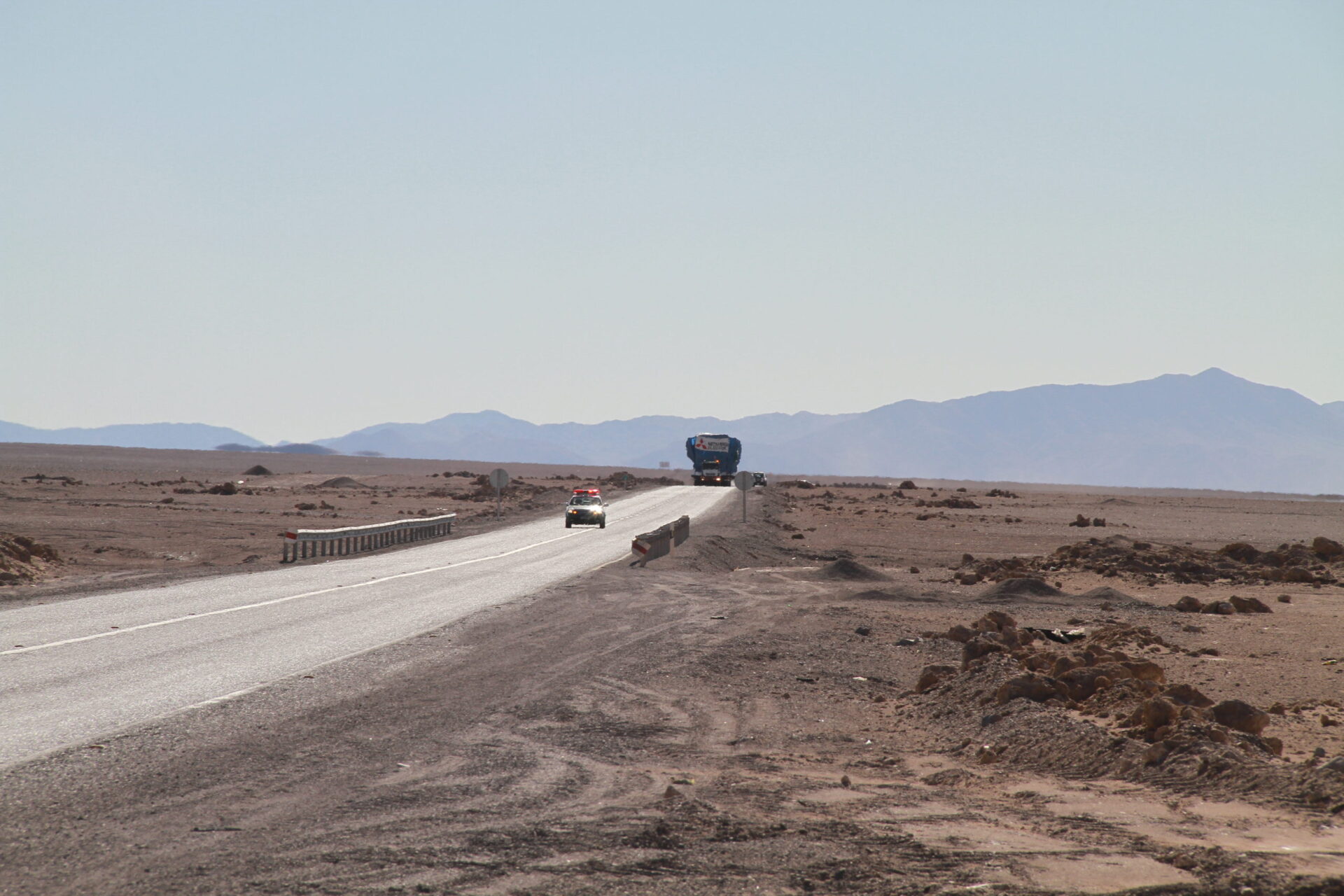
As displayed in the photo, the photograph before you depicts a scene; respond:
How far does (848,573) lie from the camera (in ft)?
95.7

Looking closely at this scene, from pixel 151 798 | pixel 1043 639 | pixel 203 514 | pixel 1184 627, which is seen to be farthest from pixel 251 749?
pixel 203 514

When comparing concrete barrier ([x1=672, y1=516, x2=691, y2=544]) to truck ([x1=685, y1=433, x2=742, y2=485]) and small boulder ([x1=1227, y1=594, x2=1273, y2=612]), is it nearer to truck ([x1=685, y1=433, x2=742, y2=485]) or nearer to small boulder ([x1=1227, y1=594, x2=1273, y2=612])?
small boulder ([x1=1227, y1=594, x2=1273, y2=612])

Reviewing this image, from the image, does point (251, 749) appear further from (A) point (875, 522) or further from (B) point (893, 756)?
(A) point (875, 522)

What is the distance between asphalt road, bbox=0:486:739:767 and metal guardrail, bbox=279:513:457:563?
143cm

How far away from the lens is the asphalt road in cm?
1117

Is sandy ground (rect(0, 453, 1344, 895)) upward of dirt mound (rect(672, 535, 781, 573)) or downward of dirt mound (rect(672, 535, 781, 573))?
upward

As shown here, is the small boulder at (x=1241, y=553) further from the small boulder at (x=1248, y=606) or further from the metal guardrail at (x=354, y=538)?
the metal guardrail at (x=354, y=538)

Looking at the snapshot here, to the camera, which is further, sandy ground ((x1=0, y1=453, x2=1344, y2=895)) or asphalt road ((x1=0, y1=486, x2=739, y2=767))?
asphalt road ((x1=0, y1=486, x2=739, y2=767))

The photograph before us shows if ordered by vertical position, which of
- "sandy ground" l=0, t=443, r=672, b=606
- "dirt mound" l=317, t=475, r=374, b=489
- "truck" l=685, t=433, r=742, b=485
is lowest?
"sandy ground" l=0, t=443, r=672, b=606

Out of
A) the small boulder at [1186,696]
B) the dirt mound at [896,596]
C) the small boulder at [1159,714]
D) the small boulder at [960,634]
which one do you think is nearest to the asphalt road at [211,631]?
the dirt mound at [896,596]

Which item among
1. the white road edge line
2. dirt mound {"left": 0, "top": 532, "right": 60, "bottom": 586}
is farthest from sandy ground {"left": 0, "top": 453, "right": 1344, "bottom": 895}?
dirt mound {"left": 0, "top": 532, "right": 60, "bottom": 586}

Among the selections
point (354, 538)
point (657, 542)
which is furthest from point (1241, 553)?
point (354, 538)

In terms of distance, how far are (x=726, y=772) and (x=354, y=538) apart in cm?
2874

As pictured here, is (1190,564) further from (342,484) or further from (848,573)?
(342,484)
